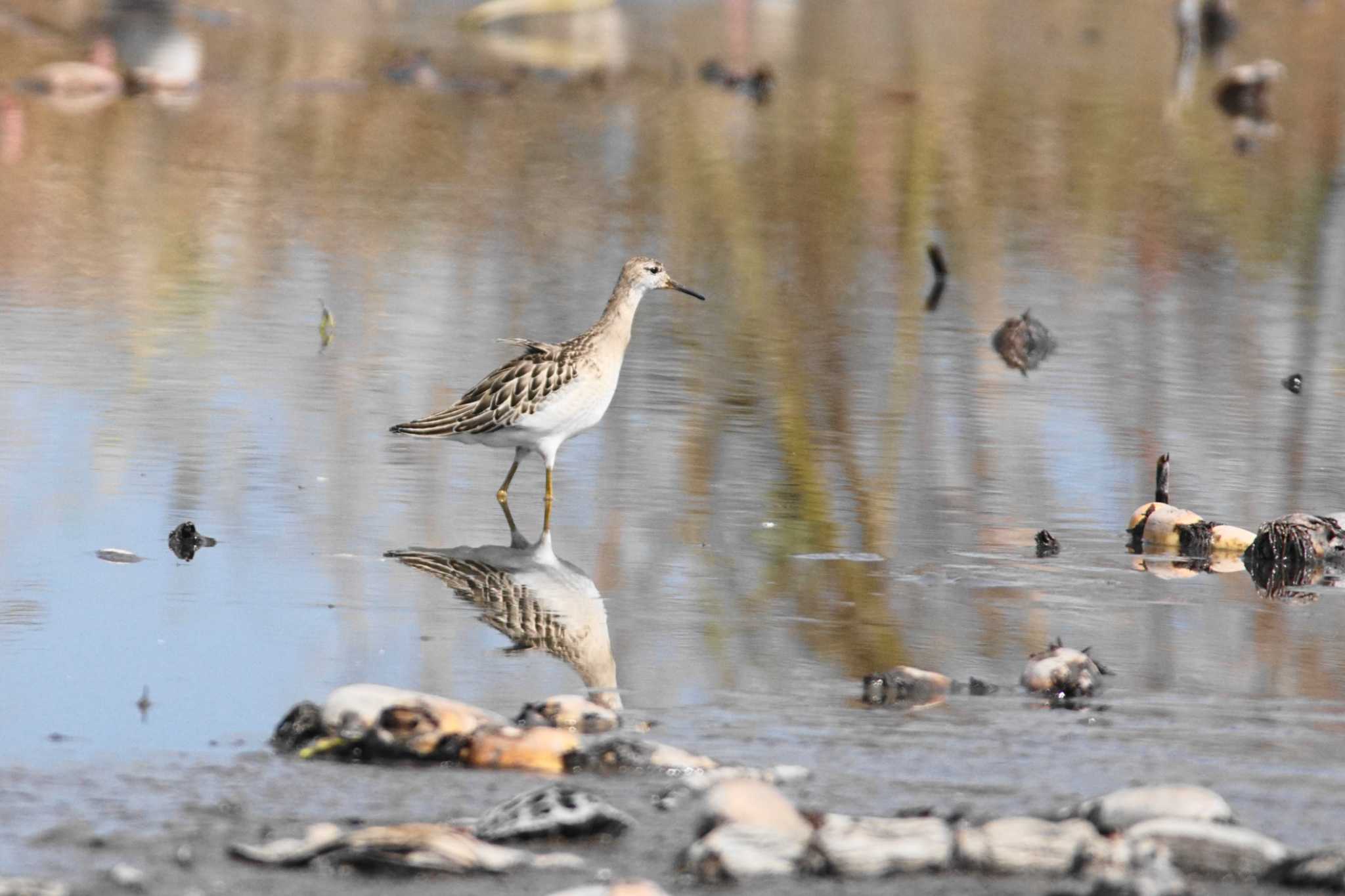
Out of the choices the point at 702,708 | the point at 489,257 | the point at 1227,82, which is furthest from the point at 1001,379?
the point at 1227,82

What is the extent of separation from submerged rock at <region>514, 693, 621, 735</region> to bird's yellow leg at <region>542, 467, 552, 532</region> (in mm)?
2630

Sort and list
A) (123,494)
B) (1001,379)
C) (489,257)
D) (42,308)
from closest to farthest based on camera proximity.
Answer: (123,494) → (1001,379) → (42,308) → (489,257)

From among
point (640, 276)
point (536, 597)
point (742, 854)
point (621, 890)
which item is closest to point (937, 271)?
point (640, 276)

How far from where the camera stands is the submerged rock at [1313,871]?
546 centimetres

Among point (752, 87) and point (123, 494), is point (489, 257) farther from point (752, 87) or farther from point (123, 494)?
point (752, 87)

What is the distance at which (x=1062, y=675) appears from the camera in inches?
286

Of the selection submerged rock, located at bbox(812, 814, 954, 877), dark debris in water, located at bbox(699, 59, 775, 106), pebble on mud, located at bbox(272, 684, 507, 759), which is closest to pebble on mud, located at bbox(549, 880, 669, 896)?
submerged rock, located at bbox(812, 814, 954, 877)

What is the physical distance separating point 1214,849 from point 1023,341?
27.5 ft

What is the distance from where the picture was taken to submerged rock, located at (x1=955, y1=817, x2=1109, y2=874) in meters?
5.56

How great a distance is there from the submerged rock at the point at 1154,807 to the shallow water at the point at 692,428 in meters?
0.26

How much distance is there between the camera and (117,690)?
6.92m

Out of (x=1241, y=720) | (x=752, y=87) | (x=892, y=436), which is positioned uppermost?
(x=752, y=87)

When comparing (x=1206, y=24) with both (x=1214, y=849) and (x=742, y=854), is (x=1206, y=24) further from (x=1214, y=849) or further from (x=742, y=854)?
(x=742, y=854)

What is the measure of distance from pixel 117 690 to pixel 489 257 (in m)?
9.34
